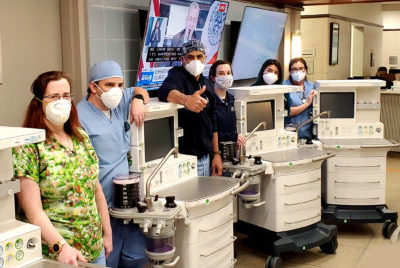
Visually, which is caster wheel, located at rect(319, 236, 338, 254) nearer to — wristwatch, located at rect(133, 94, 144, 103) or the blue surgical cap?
wristwatch, located at rect(133, 94, 144, 103)

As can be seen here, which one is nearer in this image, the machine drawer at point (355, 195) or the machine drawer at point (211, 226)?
the machine drawer at point (211, 226)

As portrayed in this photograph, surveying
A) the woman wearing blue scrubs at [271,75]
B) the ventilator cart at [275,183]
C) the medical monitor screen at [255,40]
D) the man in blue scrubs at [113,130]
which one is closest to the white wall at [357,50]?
the medical monitor screen at [255,40]

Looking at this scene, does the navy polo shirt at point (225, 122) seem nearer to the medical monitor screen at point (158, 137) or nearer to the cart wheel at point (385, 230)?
the medical monitor screen at point (158, 137)

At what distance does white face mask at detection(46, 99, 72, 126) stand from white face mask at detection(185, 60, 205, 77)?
1399mm

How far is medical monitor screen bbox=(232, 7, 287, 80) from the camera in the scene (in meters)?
5.64

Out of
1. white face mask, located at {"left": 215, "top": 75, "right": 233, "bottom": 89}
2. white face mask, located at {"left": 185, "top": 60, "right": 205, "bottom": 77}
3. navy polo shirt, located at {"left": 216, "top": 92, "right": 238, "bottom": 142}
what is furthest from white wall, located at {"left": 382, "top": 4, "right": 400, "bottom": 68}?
white face mask, located at {"left": 185, "top": 60, "right": 205, "bottom": 77}

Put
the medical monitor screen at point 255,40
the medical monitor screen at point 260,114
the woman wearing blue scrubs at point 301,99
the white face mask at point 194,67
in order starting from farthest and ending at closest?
the medical monitor screen at point 255,40 < the woman wearing blue scrubs at point 301,99 < the medical monitor screen at point 260,114 < the white face mask at point 194,67

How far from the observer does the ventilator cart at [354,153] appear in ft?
14.8

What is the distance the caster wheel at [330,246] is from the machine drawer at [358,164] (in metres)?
0.66

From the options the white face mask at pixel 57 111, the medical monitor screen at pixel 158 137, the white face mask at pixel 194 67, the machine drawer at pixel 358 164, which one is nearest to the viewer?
the white face mask at pixel 57 111

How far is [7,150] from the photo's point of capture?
1.86 metres

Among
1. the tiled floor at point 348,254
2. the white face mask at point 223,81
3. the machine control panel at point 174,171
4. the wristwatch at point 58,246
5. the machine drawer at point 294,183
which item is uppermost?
the white face mask at point 223,81

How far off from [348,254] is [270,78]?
1.67m

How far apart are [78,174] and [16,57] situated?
52.0 inches
